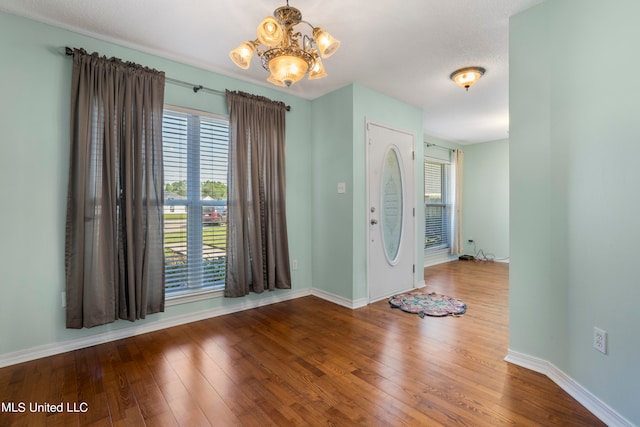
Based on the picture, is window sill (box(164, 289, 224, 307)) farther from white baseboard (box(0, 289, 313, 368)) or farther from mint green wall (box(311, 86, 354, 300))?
mint green wall (box(311, 86, 354, 300))

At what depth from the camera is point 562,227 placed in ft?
6.24

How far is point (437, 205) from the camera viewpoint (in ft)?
20.8

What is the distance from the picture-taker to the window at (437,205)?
6.17m

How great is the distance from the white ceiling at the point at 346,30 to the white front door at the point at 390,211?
0.77m

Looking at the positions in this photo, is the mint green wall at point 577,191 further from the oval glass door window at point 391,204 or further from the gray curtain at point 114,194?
the gray curtain at point 114,194

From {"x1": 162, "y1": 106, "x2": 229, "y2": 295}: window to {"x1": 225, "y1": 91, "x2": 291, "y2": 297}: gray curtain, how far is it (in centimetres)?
14

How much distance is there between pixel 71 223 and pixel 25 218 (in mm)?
284

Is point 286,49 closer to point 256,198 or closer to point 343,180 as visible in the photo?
point 256,198

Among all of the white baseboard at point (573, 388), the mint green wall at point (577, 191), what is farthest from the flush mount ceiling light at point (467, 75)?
the white baseboard at point (573, 388)

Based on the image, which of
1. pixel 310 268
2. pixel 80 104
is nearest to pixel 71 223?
pixel 80 104

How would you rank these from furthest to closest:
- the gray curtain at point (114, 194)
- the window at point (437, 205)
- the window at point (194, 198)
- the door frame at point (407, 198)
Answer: the window at point (437, 205), the door frame at point (407, 198), the window at point (194, 198), the gray curtain at point (114, 194)

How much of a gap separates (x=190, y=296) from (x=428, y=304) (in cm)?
271

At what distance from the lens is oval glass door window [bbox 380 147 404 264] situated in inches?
151

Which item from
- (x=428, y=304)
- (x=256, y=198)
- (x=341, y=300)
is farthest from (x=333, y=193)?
(x=428, y=304)
